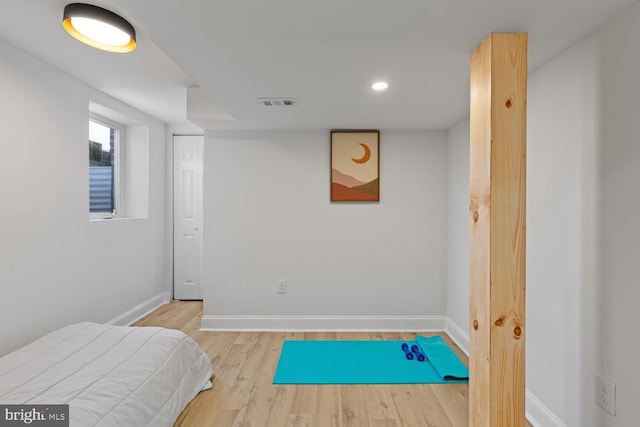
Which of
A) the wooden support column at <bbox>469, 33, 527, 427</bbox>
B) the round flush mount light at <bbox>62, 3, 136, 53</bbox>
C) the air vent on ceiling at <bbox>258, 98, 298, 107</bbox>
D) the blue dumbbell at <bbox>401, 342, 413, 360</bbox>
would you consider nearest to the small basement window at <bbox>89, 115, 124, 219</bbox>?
the round flush mount light at <bbox>62, 3, 136, 53</bbox>

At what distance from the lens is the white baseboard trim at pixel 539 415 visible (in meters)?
1.85

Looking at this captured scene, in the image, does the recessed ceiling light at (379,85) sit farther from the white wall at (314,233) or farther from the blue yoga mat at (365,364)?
the blue yoga mat at (365,364)

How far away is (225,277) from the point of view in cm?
363

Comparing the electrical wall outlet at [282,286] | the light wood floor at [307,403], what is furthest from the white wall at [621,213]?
the electrical wall outlet at [282,286]

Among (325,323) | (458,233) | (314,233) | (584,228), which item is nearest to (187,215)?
(314,233)

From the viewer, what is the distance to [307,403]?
2.27 m

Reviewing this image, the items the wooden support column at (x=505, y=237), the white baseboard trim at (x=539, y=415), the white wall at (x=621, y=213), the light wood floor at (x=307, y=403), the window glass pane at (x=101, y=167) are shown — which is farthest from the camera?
the window glass pane at (x=101, y=167)

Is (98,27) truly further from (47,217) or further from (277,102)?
(47,217)

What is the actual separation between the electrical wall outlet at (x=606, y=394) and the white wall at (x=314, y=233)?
2051mm

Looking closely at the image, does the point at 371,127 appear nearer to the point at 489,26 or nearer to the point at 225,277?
the point at 489,26

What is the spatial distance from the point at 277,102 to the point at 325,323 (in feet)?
7.61

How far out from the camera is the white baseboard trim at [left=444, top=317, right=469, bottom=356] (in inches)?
120

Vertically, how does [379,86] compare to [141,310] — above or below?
above

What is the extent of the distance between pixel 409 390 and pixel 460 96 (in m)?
2.20
